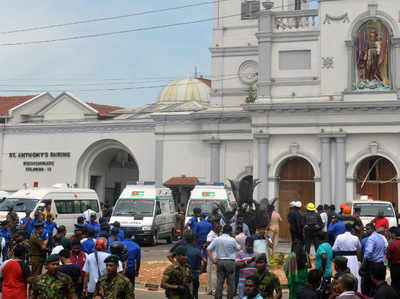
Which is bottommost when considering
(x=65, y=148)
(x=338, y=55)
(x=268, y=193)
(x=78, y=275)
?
(x=78, y=275)

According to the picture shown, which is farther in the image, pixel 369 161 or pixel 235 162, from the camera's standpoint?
pixel 235 162

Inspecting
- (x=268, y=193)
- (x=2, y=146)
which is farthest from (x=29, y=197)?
(x=2, y=146)

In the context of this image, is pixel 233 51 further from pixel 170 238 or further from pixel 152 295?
pixel 152 295

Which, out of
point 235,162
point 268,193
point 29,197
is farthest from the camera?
point 235,162

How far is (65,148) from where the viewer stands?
4147 centimetres

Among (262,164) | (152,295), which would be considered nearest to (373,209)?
(262,164)

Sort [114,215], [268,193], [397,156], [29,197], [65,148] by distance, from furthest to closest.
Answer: [65,148] → [268,193] → [397,156] → [114,215] → [29,197]

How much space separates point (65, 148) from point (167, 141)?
26.8ft

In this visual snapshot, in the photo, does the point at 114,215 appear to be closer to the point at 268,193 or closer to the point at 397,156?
the point at 268,193

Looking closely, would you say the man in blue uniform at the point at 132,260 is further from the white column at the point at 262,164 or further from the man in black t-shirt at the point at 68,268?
the white column at the point at 262,164

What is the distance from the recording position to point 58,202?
2609 centimetres

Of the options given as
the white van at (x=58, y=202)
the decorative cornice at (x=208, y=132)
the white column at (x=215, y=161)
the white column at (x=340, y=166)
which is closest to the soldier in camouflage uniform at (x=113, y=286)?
the white van at (x=58, y=202)

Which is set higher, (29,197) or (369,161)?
(369,161)

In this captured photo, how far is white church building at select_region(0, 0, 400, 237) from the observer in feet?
99.5
